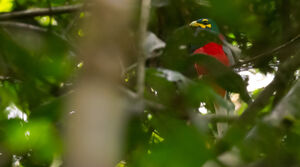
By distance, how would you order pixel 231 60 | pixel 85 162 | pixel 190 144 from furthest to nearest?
pixel 231 60 < pixel 190 144 < pixel 85 162

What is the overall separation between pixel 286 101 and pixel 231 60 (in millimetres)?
1792

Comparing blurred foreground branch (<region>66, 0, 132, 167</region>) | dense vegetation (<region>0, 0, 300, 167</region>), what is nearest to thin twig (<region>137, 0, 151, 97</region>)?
dense vegetation (<region>0, 0, 300, 167</region>)

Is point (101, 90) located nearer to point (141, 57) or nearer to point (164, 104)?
point (141, 57)

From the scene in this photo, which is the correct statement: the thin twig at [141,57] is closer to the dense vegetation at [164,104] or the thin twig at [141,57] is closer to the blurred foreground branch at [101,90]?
the dense vegetation at [164,104]

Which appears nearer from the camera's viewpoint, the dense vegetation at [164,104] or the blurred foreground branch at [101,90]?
the blurred foreground branch at [101,90]

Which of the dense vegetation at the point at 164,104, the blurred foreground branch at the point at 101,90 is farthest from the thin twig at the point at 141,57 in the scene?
the blurred foreground branch at the point at 101,90

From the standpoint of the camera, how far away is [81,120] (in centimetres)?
49

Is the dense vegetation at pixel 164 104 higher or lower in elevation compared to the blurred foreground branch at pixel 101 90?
lower

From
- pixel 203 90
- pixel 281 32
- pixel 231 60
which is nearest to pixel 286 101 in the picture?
pixel 203 90

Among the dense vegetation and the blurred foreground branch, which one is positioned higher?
the blurred foreground branch

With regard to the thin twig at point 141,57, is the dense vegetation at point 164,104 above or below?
below

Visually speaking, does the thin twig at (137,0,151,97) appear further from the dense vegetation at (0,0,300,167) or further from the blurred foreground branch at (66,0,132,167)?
the blurred foreground branch at (66,0,132,167)

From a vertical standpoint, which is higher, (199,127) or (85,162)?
(85,162)

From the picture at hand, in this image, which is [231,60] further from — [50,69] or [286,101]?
[50,69]
